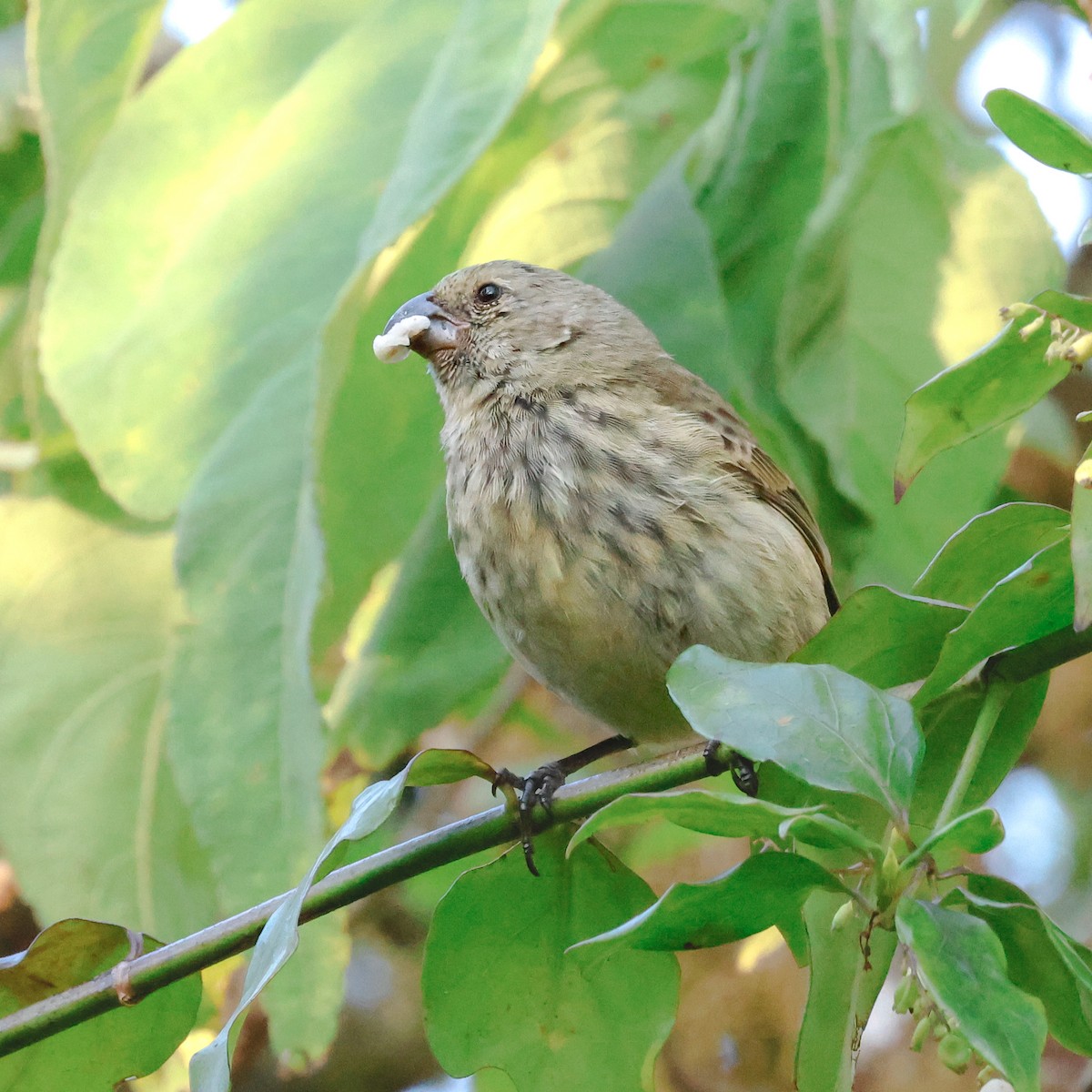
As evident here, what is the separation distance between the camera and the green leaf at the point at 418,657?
83.1 inches

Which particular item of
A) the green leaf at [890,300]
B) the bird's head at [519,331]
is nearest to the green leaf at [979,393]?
the green leaf at [890,300]

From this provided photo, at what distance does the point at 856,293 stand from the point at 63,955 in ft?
4.68

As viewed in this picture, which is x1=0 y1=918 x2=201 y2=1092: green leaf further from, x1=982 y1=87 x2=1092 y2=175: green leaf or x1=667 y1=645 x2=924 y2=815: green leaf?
x1=982 y1=87 x2=1092 y2=175: green leaf

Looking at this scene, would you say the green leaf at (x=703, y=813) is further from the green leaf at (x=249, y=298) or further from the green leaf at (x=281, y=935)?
the green leaf at (x=249, y=298)

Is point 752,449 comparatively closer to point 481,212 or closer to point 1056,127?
point 481,212

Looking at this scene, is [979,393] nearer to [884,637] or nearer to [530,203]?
[884,637]

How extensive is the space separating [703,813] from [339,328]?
100cm

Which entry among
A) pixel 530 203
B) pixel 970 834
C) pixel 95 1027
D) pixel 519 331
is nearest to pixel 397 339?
pixel 530 203

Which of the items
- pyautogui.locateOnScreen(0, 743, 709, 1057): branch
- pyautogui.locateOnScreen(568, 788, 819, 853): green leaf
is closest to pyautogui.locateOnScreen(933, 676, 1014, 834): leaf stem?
pyautogui.locateOnScreen(568, 788, 819, 853): green leaf

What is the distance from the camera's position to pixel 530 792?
83.7 inches

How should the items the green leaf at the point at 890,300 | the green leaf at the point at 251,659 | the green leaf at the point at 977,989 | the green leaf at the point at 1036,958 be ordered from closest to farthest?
the green leaf at the point at 977,989 < the green leaf at the point at 1036,958 < the green leaf at the point at 251,659 < the green leaf at the point at 890,300

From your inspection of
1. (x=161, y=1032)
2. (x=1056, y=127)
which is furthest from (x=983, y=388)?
(x=161, y=1032)

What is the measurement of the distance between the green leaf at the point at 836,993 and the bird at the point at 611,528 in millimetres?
821

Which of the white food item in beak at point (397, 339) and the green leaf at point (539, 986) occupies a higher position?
the white food item in beak at point (397, 339)
